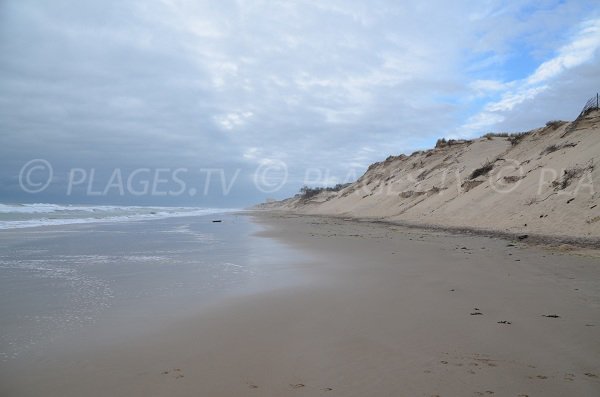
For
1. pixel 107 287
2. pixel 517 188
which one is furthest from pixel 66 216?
pixel 517 188

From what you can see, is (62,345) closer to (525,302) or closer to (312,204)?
(525,302)

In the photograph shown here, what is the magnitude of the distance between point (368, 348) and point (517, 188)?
16.4 m

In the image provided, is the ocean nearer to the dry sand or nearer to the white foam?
the dry sand

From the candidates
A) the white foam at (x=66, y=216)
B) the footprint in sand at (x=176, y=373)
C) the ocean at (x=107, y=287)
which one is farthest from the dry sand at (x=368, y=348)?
the white foam at (x=66, y=216)

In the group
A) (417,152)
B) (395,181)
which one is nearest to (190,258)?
(395,181)

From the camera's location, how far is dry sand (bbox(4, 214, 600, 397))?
8.75 feet

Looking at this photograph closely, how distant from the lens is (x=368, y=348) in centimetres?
336

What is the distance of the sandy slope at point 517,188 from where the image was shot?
1230 cm

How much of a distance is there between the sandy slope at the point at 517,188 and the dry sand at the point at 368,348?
7.61 metres

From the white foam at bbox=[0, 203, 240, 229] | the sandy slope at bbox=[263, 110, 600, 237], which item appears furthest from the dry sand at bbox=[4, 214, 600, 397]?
the white foam at bbox=[0, 203, 240, 229]

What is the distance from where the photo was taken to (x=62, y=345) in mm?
3400

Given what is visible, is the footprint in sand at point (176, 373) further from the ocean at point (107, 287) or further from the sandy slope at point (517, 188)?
the sandy slope at point (517, 188)

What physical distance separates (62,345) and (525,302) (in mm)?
5335

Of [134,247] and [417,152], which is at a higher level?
[417,152]
